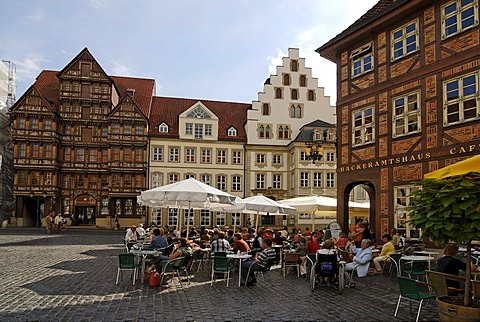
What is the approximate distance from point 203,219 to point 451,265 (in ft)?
125

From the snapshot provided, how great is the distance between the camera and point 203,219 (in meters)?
45.8

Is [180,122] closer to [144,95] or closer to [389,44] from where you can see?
[144,95]

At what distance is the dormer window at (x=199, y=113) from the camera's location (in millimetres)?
46469

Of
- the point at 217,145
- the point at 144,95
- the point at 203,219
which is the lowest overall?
the point at 203,219

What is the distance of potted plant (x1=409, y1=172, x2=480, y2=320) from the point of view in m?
6.69

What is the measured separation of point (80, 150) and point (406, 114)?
119ft

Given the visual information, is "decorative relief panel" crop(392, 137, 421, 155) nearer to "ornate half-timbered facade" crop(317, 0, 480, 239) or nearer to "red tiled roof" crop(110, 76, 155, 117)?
"ornate half-timbered facade" crop(317, 0, 480, 239)

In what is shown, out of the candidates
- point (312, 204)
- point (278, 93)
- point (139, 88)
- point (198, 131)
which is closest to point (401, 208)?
point (312, 204)

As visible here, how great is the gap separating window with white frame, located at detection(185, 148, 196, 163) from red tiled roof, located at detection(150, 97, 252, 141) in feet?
5.92

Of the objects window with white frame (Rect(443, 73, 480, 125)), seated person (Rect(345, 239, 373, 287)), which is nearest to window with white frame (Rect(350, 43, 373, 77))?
window with white frame (Rect(443, 73, 480, 125))

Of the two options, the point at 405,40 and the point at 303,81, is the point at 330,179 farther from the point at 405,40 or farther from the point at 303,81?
the point at 405,40

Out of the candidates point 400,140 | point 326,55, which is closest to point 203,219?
point 326,55

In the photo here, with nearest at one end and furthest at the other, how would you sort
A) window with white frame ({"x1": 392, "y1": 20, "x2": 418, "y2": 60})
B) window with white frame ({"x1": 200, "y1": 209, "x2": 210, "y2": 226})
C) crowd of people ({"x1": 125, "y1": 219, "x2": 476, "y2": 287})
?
crowd of people ({"x1": 125, "y1": 219, "x2": 476, "y2": 287}), window with white frame ({"x1": 392, "y1": 20, "x2": 418, "y2": 60}), window with white frame ({"x1": 200, "y1": 209, "x2": 210, "y2": 226})

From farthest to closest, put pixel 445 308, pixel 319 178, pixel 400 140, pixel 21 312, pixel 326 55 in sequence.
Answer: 1. pixel 319 178
2. pixel 326 55
3. pixel 400 140
4. pixel 21 312
5. pixel 445 308
